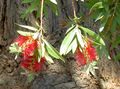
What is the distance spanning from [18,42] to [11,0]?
4.04 feet

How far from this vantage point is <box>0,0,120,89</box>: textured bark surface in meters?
2.45

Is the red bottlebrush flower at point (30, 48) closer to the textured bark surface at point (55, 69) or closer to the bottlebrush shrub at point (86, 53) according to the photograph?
the bottlebrush shrub at point (86, 53)

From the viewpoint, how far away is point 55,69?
2459 millimetres

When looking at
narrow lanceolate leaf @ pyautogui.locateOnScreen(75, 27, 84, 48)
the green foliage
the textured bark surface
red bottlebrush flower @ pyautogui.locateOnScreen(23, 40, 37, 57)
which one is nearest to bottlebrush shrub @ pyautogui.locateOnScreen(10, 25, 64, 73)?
red bottlebrush flower @ pyautogui.locateOnScreen(23, 40, 37, 57)

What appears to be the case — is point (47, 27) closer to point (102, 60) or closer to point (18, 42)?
point (102, 60)

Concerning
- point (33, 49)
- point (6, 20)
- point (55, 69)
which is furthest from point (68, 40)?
point (6, 20)

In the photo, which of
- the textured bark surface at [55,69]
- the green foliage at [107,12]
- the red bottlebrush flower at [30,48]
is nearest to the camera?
the red bottlebrush flower at [30,48]

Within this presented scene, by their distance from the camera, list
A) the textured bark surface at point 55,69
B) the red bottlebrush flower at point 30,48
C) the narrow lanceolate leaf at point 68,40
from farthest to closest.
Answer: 1. the textured bark surface at point 55,69
2. the narrow lanceolate leaf at point 68,40
3. the red bottlebrush flower at point 30,48

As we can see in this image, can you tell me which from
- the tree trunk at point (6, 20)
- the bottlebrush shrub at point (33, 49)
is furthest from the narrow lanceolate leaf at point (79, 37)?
the tree trunk at point (6, 20)

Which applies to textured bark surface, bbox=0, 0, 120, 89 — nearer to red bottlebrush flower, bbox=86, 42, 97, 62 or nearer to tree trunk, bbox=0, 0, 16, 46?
tree trunk, bbox=0, 0, 16, 46

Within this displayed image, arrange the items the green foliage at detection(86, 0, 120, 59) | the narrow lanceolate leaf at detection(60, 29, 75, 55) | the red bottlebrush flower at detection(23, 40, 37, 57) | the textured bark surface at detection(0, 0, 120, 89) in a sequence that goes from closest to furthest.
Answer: the red bottlebrush flower at detection(23, 40, 37, 57) → the narrow lanceolate leaf at detection(60, 29, 75, 55) → the green foliage at detection(86, 0, 120, 59) → the textured bark surface at detection(0, 0, 120, 89)

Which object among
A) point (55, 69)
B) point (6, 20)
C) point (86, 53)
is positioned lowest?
point (55, 69)

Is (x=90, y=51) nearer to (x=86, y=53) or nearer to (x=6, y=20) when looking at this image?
(x=86, y=53)

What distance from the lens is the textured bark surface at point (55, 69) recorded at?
2451mm
